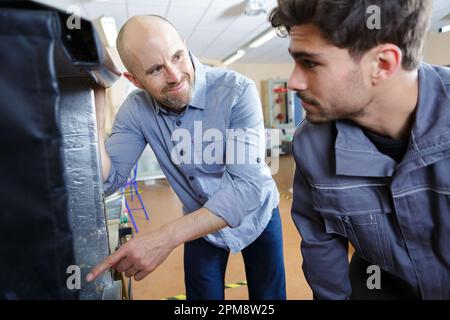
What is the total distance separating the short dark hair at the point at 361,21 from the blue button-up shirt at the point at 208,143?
411 millimetres

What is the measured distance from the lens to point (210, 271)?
1365 millimetres

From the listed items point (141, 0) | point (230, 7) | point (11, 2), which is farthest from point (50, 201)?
point (230, 7)

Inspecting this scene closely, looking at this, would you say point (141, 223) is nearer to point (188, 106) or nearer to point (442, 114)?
point (188, 106)

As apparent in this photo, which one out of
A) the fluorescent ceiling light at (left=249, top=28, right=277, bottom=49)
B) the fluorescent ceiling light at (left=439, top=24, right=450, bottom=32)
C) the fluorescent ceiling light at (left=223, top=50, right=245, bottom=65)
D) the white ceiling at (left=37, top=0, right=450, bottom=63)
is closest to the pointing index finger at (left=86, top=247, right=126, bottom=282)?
the white ceiling at (left=37, top=0, right=450, bottom=63)

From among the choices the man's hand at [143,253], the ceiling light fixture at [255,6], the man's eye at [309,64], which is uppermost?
the ceiling light fixture at [255,6]

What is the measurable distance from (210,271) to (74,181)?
79 cm

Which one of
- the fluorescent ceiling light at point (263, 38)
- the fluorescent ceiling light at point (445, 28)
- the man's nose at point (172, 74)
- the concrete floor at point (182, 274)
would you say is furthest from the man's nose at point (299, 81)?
the fluorescent ceiling light at point (445, 28)

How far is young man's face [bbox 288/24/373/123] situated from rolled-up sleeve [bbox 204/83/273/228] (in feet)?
0.97

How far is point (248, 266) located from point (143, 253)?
75 cm

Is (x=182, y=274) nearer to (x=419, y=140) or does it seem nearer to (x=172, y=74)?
(x=172, y=74)

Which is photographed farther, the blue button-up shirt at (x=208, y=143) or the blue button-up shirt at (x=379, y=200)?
the blue button-up shirt at (x=208, y=143)

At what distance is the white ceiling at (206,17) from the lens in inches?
150

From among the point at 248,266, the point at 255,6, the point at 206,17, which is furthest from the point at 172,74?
the point at 206,17

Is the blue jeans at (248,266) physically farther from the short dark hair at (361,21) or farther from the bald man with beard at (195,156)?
the short dark hair at (361,21)
